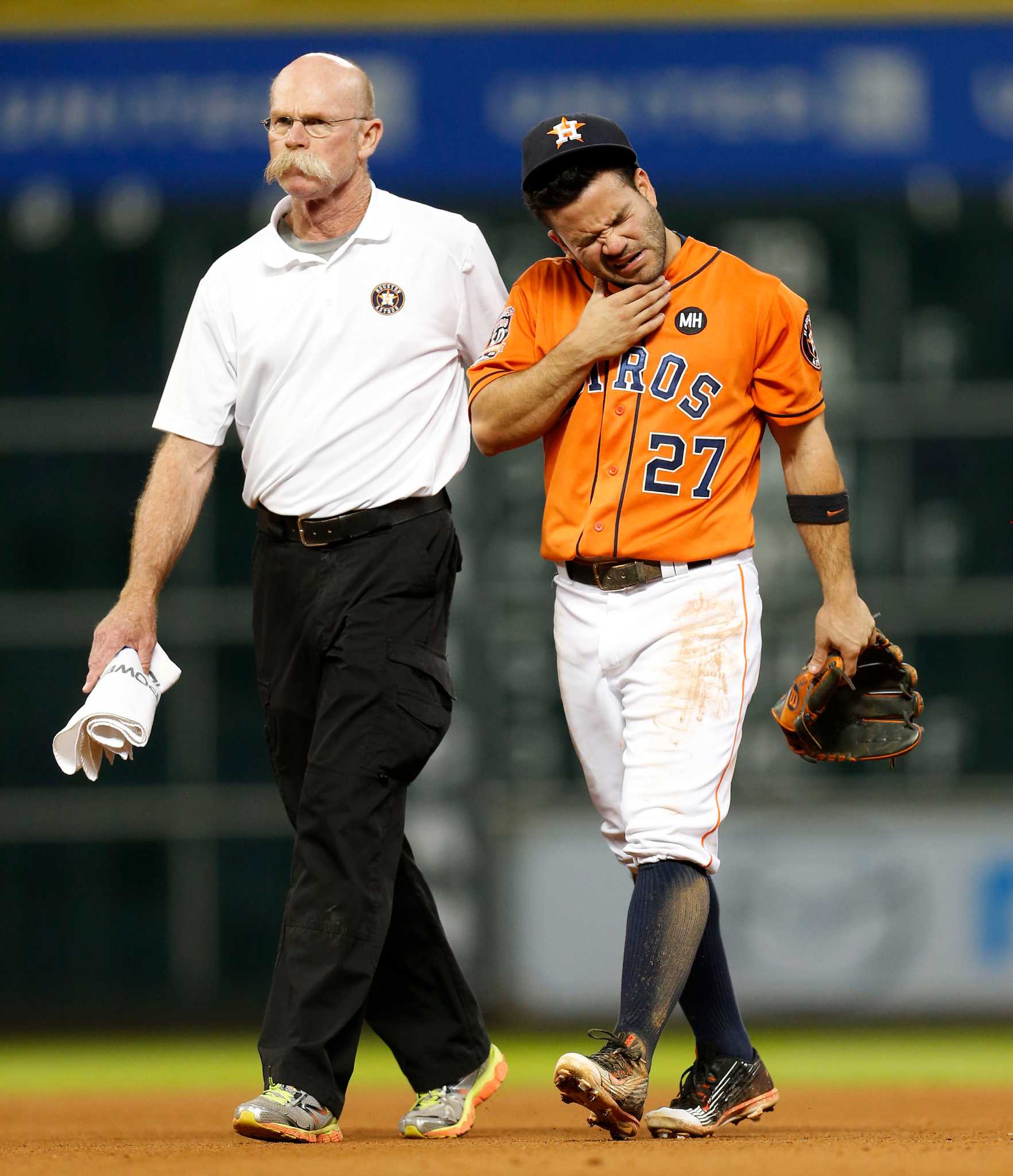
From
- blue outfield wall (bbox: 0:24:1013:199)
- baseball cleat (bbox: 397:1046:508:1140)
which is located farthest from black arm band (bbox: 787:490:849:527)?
blue outfield wall (bbox: 0:24:1013:199)

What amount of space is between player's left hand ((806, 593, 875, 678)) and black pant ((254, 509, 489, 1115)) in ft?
2.74

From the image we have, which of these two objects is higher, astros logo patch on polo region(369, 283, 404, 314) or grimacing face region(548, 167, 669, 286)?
grimacing face region(548, 167, 669, 286)

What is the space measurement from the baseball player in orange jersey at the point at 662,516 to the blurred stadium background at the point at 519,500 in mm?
6715

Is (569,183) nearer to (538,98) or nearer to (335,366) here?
(335,366)

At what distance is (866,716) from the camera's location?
15.8ft

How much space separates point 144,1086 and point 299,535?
198 inches

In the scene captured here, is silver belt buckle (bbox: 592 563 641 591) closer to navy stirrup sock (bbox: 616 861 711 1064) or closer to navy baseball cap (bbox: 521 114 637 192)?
navy stirrup sock (bbox: 616 861 711 1064)

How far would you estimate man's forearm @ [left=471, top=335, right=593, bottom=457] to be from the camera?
4469 millimetres

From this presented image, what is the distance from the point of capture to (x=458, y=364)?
490 cm

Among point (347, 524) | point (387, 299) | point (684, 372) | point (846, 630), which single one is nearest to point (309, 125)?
point (387, 299)

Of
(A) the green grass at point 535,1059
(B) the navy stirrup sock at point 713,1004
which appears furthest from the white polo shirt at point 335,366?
(A) the green grass at point 535,1059

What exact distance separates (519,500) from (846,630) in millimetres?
7455

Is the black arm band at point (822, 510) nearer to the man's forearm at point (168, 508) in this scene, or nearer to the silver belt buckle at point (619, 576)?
the silver belt buckle at point (619, 576)

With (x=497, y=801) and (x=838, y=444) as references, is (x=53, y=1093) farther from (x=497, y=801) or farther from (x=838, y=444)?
(x=838, y=444)
